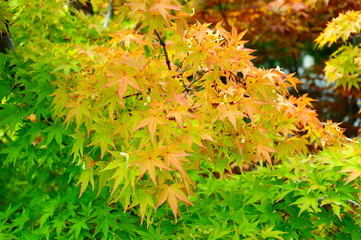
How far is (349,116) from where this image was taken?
18.4ft

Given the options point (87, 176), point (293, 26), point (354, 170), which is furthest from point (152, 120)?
point (293, 26)

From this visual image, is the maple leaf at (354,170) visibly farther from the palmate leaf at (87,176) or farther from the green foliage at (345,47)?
the green foliage at (345,47)

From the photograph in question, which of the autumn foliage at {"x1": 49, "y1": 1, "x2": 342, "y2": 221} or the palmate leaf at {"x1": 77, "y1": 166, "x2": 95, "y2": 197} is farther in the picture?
the palmate leaf at {"x1": 77, "y1": 166, "x2": 95, "y2": 197}

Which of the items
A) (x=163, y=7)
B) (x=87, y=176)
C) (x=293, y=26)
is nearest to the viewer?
(x=163, y=7)

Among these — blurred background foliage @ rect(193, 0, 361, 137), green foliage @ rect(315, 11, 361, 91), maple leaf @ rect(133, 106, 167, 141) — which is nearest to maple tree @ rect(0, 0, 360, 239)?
maple leaf @ rect(133, 106, 167, 141)

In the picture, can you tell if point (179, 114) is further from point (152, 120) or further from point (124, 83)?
point (124, 83)

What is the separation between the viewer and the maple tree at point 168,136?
216cm

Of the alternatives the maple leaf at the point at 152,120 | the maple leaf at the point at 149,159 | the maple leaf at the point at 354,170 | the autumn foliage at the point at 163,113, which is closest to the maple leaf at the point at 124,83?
the autumn foliage at the point at 163,113

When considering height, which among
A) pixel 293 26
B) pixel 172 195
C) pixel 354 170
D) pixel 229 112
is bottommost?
pixel 172 195

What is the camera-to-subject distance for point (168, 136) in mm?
2098

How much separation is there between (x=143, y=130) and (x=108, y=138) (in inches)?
10.5

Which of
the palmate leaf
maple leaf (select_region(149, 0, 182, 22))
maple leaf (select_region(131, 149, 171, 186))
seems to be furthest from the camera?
the palmate leaf

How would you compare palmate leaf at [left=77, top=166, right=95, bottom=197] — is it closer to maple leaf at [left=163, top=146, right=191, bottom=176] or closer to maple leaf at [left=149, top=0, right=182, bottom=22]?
maple leaf at [left=163, top=146, right=191, bottom=176]

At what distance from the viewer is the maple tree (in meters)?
2.16
